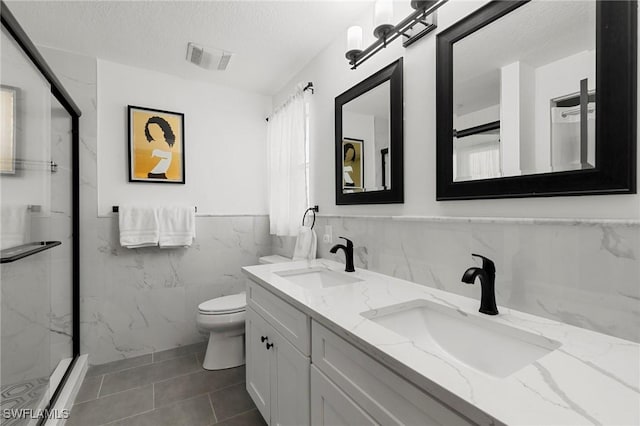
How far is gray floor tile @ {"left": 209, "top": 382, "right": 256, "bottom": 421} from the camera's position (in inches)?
64.6

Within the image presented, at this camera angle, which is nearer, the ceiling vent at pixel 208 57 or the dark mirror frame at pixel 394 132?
the dark mirror frame at pixel 394 132

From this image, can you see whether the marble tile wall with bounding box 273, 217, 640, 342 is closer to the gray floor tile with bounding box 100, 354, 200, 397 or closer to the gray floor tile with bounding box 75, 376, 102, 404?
the gray floor tile with bounding box 100, 354, 200, 397

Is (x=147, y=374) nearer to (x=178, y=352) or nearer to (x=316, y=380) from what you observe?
(x=178, y=352)

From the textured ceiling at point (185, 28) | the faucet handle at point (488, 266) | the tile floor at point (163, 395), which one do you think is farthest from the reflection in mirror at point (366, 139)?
the tile floor at point (163, 395)

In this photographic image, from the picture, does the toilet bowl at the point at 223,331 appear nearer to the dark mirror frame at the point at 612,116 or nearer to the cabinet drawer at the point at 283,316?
the cabinet drawer at the point at 283,316

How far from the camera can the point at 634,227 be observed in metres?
0.71

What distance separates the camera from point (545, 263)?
34.4 inches

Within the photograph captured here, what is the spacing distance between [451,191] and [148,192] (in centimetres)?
221

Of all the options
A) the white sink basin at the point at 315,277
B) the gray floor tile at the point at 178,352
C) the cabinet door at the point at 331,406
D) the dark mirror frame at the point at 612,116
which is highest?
the dark mirror frame at the point at 612,116

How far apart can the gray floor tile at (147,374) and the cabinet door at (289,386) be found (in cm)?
A: 110

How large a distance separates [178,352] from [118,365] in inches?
15.7

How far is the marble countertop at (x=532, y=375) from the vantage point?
1.55ft

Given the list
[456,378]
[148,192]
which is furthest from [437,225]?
[148,192]

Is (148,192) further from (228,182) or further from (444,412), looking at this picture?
(444,412)
